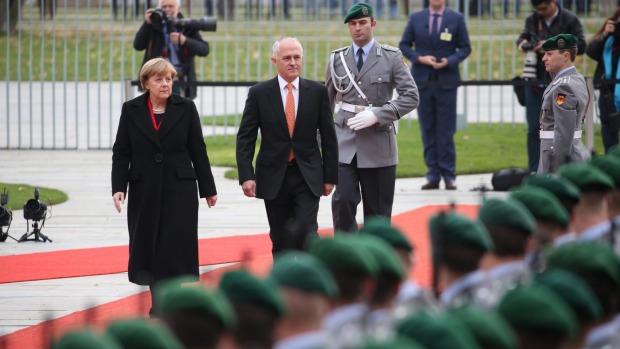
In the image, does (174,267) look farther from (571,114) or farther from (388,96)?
(571,114)

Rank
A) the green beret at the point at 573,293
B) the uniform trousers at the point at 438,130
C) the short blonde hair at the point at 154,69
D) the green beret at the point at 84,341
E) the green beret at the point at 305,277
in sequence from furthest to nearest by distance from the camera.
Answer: the uniform trousers at the point at 438,130
the short blonde hair at the point at 154,69
the green beret at the point at 573,293
the green beret at the point at 305,277
the green beret at the point at 84,341

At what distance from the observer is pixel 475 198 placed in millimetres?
11977

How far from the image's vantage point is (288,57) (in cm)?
780

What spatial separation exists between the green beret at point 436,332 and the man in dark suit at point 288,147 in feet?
14.3

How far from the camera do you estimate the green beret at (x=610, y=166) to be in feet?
18.9

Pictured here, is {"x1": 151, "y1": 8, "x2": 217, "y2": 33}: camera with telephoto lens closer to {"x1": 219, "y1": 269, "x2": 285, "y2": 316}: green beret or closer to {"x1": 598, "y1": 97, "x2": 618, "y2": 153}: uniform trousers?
{"x1": 598, "y1": 97, "x2": 618, "y2": 153}: uniform trousers

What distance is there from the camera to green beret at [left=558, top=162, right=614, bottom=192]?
5.41m

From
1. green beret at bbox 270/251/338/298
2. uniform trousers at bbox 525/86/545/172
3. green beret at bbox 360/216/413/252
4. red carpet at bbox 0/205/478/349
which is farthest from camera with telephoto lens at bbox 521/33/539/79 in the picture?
green beret at bbox 270/251/338/298

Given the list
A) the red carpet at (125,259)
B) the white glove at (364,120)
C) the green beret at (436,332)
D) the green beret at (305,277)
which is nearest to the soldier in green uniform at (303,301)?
the green beret at (305,277)

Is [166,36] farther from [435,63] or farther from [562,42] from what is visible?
[562,42]

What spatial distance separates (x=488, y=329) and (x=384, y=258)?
69 cm

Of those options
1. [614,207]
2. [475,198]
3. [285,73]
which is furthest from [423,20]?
[614,207]

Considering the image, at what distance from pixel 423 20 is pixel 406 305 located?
8.99 metres

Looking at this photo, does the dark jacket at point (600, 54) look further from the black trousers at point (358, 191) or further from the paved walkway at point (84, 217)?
the black trousers at point (358, 191)
